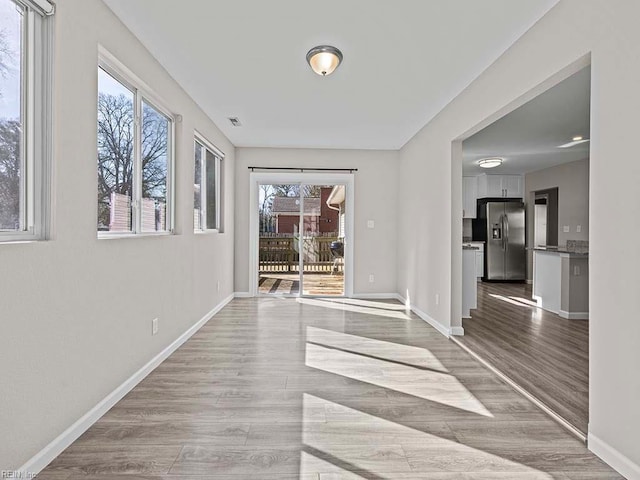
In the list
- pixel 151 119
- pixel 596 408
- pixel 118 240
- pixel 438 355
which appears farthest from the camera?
pixel 438 355

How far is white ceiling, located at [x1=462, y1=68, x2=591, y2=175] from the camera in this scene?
3701 millimetres

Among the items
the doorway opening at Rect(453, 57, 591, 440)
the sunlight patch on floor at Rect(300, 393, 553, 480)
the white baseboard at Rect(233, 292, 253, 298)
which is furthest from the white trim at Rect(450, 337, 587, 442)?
the white baseboard at Rect(233, 292, 253, 298)

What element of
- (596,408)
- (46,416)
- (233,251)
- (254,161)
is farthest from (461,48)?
(233,251)

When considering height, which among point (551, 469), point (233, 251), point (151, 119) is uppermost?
point (151, 119)

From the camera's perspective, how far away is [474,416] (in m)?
2.32

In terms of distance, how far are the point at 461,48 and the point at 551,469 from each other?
2740 mm

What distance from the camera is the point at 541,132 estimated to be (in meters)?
5.00

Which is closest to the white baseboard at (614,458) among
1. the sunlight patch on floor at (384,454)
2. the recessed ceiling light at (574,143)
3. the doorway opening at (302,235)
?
the sunlight patch on floor at (384,454)

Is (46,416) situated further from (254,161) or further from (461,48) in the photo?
(254,161)

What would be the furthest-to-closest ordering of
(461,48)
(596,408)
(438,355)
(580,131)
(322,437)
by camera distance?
(580,131)
(438,355)
(461,48)
(322,437)
(596,408)

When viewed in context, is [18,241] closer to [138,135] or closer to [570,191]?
[138,135]

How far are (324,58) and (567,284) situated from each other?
4349 mm

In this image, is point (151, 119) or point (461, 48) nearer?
point (461, 48)

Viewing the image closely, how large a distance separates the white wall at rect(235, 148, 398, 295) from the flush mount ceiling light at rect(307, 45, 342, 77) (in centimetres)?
329
